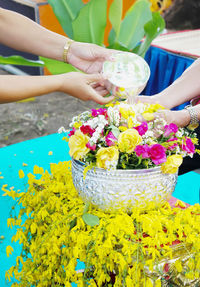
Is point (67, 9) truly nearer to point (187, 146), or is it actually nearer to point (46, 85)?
point (46, 85)

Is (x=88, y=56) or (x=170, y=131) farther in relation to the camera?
(x=88, y=56)

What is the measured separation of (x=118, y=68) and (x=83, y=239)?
1.69 ft

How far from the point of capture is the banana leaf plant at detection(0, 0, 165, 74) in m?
2.47

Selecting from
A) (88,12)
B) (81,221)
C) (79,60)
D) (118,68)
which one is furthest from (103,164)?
(88,12)

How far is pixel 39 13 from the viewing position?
386cm

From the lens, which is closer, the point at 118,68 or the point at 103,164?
the point at 103,164

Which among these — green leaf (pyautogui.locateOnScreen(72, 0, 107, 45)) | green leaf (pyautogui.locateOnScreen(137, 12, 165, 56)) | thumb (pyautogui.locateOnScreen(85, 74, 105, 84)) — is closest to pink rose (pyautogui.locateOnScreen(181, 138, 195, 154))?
thumb (pyautogui.locateOnScreen(85, 74, 105, 84))

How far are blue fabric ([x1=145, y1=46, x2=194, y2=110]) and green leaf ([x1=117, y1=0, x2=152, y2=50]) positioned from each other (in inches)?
12.4

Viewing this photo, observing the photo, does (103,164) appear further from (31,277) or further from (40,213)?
(31,277)

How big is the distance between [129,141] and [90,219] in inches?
8.4

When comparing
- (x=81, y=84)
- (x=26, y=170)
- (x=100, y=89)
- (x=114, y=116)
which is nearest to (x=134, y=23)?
(x=26, y=170)

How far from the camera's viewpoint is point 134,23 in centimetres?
275

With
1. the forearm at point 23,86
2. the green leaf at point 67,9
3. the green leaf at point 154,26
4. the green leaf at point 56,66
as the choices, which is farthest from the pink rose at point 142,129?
the green leaf at point 67,9

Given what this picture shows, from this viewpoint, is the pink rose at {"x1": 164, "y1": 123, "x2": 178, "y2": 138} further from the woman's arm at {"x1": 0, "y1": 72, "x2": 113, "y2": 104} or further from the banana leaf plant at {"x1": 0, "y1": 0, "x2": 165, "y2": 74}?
the banana leaf plant at {"x1": 0, "y1": 0, "x2": 165, "y2": 74}
